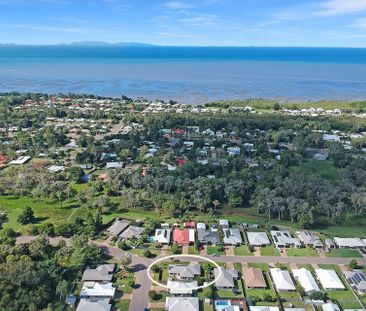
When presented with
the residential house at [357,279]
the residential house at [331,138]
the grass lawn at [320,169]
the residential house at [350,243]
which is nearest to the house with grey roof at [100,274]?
the residential house at [357,279]

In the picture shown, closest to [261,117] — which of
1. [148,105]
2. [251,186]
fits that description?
[148,105]

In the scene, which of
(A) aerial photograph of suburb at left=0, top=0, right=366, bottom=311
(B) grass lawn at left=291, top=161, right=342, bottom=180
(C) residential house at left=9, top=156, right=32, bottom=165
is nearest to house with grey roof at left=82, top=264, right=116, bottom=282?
(A) aerial photograph of suburb at left=0, top=0, right=366, bottom=311

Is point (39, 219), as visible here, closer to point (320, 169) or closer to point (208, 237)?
point (208, 237)

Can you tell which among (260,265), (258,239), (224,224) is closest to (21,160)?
(224,224)

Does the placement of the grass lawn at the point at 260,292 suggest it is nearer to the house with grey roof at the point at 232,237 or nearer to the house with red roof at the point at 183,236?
the house with grey roof at the point at 232,237

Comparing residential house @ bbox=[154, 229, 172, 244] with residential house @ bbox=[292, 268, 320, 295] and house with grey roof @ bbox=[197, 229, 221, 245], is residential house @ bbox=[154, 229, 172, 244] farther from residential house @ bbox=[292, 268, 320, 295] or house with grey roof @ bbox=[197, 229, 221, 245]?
residential house @ bbox=[292, 268, 320, 295]

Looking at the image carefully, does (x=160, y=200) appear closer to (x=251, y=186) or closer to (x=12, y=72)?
(x=251, y=186)
